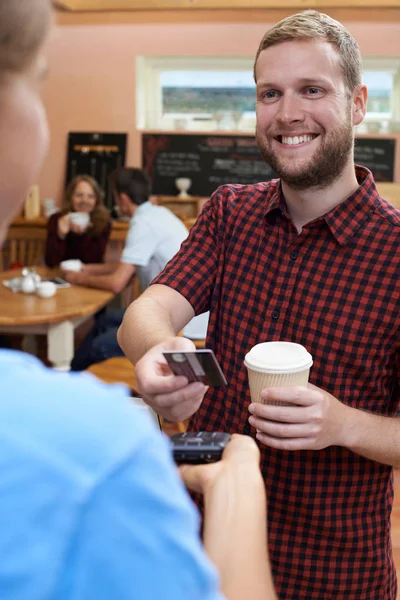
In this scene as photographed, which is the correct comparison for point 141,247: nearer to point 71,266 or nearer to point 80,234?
point 71,266

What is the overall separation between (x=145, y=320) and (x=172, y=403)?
41 cm

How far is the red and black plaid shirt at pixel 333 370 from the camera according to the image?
4.70 feet

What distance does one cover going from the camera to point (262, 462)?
4.92 feet

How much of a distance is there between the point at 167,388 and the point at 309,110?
0.74 m

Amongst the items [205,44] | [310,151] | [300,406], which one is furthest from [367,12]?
[300,406]

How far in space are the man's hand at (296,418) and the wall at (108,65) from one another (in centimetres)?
547

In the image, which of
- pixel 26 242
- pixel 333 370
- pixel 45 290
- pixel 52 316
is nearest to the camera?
pixel 333 370

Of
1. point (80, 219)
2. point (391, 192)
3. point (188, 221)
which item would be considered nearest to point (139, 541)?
point (80, 219)

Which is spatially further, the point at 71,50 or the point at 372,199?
the point at 71,50

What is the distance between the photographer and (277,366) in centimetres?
120

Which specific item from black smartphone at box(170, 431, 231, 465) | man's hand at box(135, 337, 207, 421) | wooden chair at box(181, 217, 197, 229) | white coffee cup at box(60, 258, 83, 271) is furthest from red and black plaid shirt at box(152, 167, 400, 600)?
wooden chair at box(181, 217, 197, 229)

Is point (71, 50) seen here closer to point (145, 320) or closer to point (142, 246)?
point (142, 246)

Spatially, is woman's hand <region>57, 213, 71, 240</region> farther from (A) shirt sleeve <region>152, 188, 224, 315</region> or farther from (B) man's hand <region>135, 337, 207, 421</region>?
(B) man's hand <region>135, 337, 207, 421</region>

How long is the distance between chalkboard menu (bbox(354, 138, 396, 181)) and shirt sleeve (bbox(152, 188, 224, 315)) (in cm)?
484
